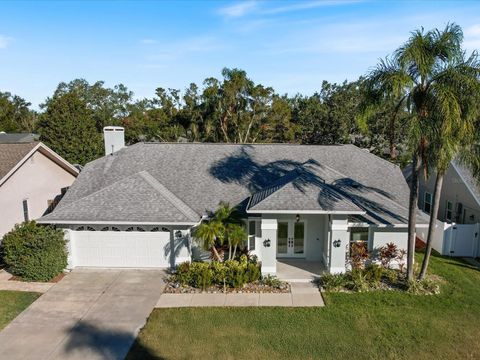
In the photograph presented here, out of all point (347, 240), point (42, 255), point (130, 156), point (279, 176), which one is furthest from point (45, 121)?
point (347, 240)

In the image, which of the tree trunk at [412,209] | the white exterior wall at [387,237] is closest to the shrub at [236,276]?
the white exterior wall at [387,237]

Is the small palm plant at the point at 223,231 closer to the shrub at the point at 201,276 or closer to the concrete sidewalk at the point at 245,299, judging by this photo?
the shrub at the point at 201,276

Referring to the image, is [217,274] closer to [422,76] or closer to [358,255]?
[358,255]

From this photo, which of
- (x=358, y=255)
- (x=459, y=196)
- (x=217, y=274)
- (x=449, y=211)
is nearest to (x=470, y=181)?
(x=459, y=196)

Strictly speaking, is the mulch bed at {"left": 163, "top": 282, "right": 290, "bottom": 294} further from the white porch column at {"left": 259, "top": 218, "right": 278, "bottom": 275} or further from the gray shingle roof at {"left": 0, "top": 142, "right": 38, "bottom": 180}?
the gray shingle roof at {"left": 0, "top": 142, "right": 38, "bottom": 180}

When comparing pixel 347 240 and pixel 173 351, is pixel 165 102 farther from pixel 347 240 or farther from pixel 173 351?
pixel 173 351
